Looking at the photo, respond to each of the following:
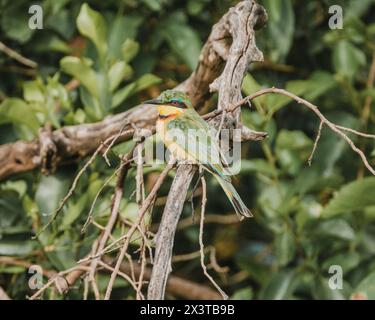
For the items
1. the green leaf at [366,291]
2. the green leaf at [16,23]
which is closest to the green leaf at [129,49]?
the green leaf at [16,23]

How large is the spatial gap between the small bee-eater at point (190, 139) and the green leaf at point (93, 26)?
795 millimetres

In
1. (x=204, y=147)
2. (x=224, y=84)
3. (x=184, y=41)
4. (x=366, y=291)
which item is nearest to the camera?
(x=204, y=147)

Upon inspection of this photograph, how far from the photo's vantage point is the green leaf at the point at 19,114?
265 cm

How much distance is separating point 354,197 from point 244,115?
54cm

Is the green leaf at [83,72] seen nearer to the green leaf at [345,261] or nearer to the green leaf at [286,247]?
the green leaf at [286,247]

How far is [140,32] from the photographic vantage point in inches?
125

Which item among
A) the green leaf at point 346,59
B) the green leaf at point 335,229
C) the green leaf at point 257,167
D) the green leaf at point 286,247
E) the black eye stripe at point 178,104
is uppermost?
the green leaf at point 346,59

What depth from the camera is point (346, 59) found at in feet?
10.5

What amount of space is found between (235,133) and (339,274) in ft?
3.72

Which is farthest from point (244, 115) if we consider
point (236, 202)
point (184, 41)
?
point (236, 202)

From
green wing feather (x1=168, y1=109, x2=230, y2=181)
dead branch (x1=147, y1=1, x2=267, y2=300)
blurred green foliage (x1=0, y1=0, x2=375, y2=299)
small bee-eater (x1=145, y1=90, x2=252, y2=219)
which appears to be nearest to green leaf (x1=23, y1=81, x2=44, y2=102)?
blurred green foliage (x1=0, y1=0, x2=375, y2=299)

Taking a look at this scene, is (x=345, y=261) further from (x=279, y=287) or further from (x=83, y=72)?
(x=83, y=72)

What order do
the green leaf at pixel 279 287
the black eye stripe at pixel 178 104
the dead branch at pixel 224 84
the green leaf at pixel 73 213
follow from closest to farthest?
the dead branch at pixel 224 84
the black eye stripe at pixel 178 104
the green leaf at pixel 73 213
the green leaf at pixel 279 287
